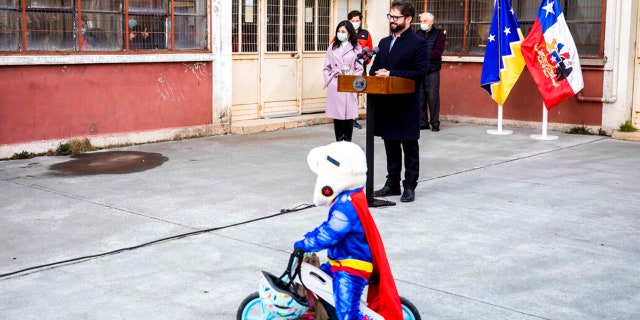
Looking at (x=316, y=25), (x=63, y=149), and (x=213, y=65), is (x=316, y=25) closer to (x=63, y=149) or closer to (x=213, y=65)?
(x=213, y=65)

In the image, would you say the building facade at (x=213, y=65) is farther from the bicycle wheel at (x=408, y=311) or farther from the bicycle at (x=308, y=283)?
the bicycle wheel at (x=408, y=311)

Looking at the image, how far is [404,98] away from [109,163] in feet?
12.4

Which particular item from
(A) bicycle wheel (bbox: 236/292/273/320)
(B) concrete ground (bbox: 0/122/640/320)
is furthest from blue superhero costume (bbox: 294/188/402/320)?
(B) concrete ground (bbox: 0/122/640/320)

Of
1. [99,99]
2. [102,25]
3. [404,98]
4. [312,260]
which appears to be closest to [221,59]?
[102,25]

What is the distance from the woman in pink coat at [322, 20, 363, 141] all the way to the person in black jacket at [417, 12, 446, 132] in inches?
89.4

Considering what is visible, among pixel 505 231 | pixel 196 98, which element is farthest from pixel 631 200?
pixel 196 98

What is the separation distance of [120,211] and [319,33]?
750 cm

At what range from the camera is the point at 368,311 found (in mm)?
4133

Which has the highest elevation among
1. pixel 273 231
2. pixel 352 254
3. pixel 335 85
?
pixel 335 85

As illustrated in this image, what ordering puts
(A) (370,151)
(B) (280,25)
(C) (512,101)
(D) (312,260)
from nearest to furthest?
(D) (312,260), (A) (370,151), (B) (280,25), (C) (512,101)

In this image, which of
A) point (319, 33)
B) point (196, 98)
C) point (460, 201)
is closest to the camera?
point (460, 201)

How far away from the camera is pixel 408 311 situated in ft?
14.3

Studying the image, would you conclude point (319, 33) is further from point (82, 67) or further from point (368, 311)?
point (368, 311)

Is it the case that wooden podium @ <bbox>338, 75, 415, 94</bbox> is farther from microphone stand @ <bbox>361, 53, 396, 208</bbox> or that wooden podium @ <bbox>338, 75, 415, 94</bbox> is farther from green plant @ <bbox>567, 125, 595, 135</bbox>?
green plant @ <bbox>567, 125, 595, 135</bbox>
